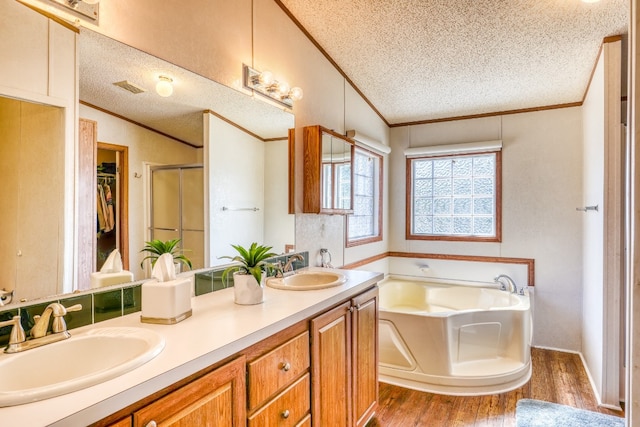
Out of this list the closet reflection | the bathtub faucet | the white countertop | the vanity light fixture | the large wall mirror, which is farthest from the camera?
the bathtub faucet

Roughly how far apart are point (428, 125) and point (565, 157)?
4.27 ft

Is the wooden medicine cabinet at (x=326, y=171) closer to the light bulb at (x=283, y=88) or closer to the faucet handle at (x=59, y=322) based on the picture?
the light bulb at (x=283, y=88)

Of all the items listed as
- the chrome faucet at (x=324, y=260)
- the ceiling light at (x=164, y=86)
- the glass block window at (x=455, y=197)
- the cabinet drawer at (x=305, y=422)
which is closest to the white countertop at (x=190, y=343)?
the cabinet drawer at (x=305, y=422)

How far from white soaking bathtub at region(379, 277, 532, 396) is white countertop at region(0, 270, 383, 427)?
0.98 m

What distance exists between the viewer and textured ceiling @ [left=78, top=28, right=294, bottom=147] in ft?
4.36

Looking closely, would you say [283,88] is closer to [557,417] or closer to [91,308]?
[91,308]

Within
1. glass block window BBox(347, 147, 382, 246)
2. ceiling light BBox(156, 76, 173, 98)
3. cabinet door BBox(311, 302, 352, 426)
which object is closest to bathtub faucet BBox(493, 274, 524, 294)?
glass block window BBox(347, 147, 382, 246)

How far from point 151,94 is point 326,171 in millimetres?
1303

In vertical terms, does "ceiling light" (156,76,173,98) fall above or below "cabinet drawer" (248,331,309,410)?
above

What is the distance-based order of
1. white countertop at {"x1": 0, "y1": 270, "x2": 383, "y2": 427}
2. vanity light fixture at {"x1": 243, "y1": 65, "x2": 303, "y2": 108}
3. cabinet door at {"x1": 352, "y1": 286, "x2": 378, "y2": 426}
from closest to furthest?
white countertop at {"x1": 0, "y1": 270, "x2": 383, "y2": 427}, cabinet door at {"x1": 352, "y1": 286, "x2": 378, "y2": 426}, vanity light fixture at {"x1": 243, "y1": 65, "x2": 303, "y2": 108}

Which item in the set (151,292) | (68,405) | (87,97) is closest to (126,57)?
(87,97)

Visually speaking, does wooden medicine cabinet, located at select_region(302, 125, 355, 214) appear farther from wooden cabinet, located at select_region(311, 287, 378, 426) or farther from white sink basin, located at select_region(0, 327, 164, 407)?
white sink basin, located at select_region(0, 327, 164, 407)

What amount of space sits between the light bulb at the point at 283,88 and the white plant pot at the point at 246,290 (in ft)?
3.96

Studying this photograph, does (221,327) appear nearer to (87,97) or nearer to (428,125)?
(87,97)
